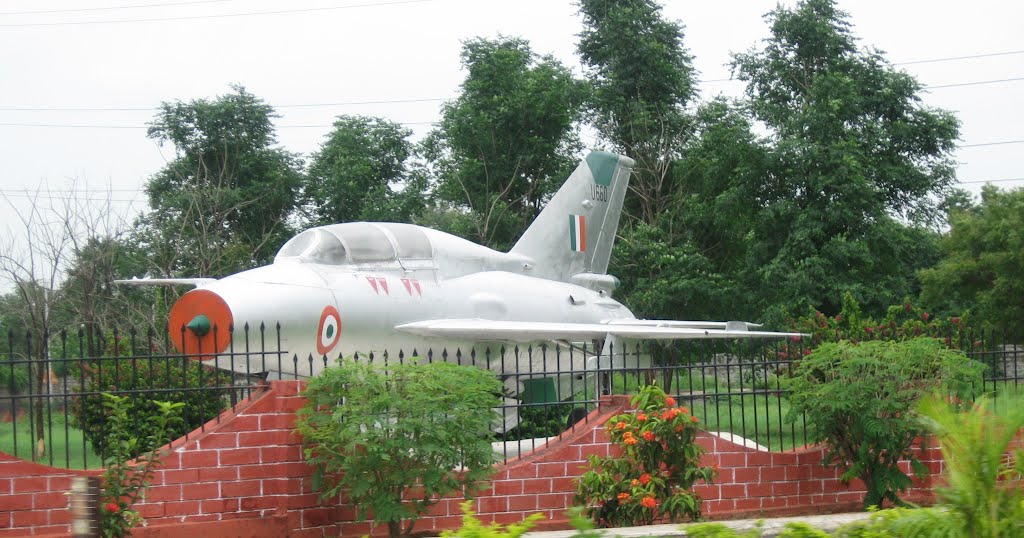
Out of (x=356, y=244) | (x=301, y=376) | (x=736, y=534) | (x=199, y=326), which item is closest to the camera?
(x=736, y=534)

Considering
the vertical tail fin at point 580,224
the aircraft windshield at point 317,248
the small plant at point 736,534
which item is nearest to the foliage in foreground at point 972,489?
the small plant at point 736,534

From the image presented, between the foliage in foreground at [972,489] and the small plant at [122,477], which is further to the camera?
the small plant at [122,477]

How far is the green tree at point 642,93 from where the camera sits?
3816 centimetres

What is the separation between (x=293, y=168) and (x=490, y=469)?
109 feet

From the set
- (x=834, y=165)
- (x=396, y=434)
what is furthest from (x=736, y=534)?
(x=834, y=165)

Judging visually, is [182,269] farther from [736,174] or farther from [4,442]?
[736,174]

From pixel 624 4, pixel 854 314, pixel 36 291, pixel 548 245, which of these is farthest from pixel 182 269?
pixel 854 314

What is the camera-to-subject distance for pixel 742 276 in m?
34.3

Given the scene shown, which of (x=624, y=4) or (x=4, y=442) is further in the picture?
(x=624, y=4)

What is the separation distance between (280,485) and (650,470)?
10.8 ft

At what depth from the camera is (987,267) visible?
34.3m

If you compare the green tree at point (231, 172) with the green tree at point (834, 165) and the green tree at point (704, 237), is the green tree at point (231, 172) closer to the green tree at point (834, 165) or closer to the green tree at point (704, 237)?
the green tree at point (704, 237)

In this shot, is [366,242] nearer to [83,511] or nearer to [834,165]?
[83,511]

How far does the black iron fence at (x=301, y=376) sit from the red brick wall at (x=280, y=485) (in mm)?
255
